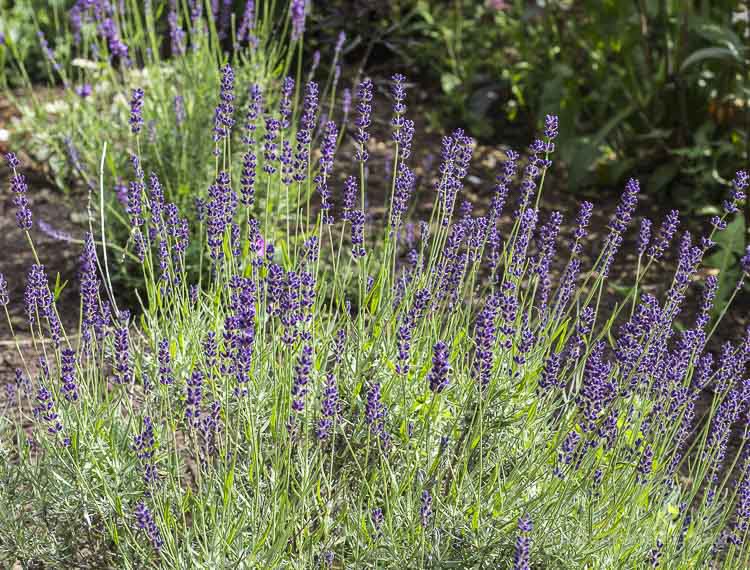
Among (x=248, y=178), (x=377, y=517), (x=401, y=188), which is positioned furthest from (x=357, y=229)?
(x=377, y=517)

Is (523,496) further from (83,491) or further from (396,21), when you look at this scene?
(396,21)

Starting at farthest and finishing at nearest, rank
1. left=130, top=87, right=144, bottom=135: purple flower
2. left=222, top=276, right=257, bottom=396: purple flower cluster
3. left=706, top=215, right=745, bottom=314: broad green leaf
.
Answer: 1. left=706, top=215, right=745, bottom=314: broad green leaf
2. left=130, top=87, right=144, bottom=135: purple flower
3. left=222, top=276, right=257, bottom=396: purple flower cluster

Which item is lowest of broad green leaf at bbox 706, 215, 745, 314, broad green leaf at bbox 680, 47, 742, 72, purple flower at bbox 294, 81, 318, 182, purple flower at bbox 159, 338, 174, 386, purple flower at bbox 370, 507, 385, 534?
broad green leaf at bbox 706, 215, 745, 314

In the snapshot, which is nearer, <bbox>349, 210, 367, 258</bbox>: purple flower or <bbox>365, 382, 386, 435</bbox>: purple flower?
<bbox>365, 382, 386, 435</bbox>: purple flower

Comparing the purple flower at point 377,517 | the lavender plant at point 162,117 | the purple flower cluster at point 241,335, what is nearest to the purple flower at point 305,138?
the purple flower cluster at point 241,335

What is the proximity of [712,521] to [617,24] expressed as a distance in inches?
121

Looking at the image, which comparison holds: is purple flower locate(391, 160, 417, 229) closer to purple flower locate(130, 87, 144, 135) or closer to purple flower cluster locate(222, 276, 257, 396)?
purple flower cluster locate(222, 276, 257, 396)

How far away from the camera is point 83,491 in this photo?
220cm

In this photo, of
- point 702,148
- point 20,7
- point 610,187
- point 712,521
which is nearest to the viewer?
point 712,521

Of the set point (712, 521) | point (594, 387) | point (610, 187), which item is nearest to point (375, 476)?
point (594, 387)

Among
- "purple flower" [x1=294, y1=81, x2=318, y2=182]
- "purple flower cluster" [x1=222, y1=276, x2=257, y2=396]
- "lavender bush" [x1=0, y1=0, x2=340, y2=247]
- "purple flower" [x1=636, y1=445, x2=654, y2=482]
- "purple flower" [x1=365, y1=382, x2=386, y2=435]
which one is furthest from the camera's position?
"lavender bush" [x1=0, y1=0, x2=340, y2=247]

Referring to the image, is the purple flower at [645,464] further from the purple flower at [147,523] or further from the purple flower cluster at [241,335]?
the purple flower at [147,523]

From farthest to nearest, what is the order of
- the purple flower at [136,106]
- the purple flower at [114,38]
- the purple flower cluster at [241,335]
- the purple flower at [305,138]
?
the purple flower at [114,38]
the purple flower at [136,106]
the purple flower at [305,138]
the purple flower cluster at [241,335]

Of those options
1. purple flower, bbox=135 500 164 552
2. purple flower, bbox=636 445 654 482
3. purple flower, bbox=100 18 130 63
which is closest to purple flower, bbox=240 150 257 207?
purple flower, bbox=135 500 164 552
